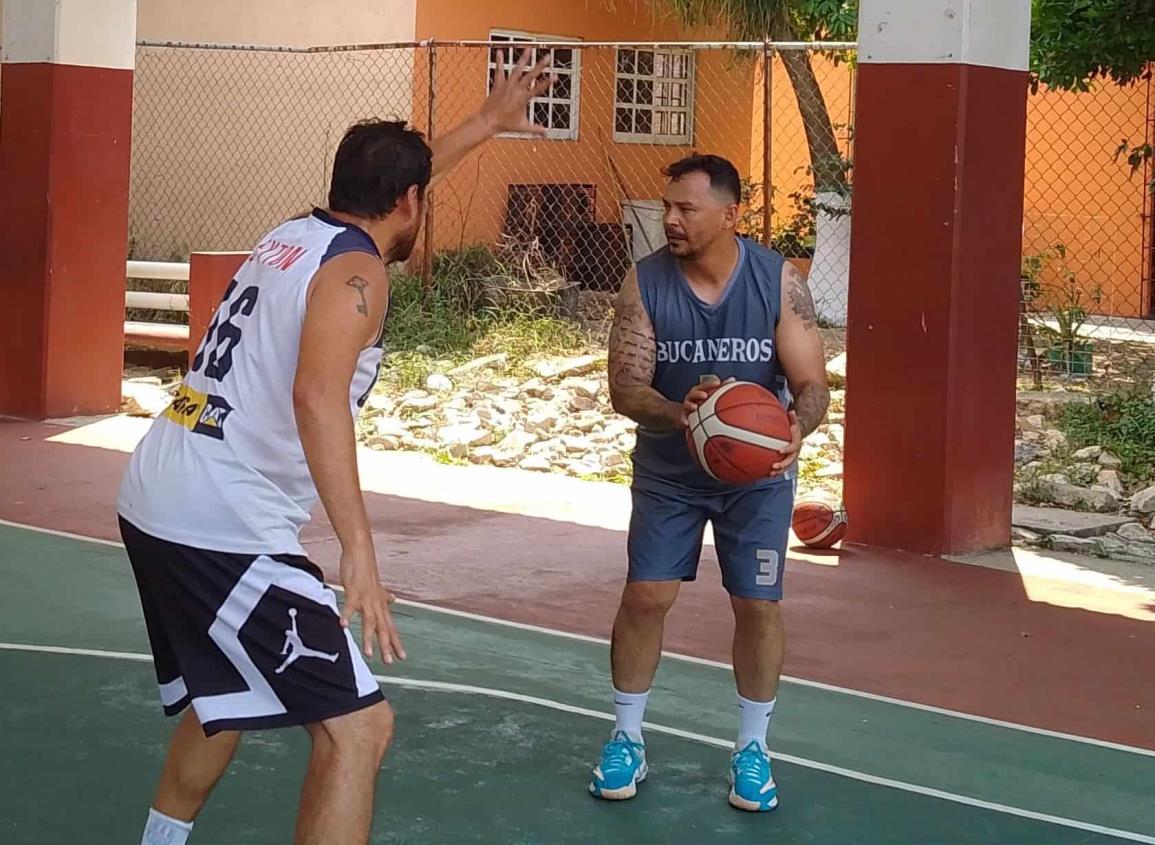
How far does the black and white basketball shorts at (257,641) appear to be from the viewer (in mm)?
3873

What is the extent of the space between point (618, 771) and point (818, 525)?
4.09m

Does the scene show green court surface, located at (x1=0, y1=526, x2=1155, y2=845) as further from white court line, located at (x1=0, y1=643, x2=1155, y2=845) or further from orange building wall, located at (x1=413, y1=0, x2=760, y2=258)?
orange building wall, located at (x1=413, y1=0, x2=760, y2=258)

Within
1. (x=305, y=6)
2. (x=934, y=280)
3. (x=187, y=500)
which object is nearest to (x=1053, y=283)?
(x=305, y=6)

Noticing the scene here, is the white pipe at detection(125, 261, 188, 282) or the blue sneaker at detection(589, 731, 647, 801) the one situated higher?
the white pipe at detection(125, 261, 188, 282)

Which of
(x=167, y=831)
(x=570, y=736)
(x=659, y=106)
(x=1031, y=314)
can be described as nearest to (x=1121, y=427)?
(x=1031, y=314)

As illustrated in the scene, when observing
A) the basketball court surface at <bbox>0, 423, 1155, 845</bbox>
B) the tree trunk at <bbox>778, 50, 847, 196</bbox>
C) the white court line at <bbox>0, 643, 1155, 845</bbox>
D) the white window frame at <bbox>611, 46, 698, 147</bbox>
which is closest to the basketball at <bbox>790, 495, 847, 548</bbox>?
the basketball court surface at <bbox>0, 423, 1155, 845</bbox>

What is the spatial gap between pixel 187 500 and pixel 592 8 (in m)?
17.0

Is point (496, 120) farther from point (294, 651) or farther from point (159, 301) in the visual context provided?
point (159, 301)

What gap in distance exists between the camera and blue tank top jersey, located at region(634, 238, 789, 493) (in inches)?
214

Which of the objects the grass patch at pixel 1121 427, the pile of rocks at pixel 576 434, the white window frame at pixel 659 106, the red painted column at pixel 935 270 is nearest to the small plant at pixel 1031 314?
the pile of rocks at pixel 576 434

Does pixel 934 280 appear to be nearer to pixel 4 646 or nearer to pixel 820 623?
pixel 820 623

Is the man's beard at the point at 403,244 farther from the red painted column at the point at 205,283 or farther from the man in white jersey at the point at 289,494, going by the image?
the red painted column at the point at 205,283

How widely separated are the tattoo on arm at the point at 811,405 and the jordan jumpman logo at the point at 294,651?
6.11 ft

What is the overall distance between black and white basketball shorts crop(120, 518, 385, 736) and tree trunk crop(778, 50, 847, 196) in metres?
14.1
